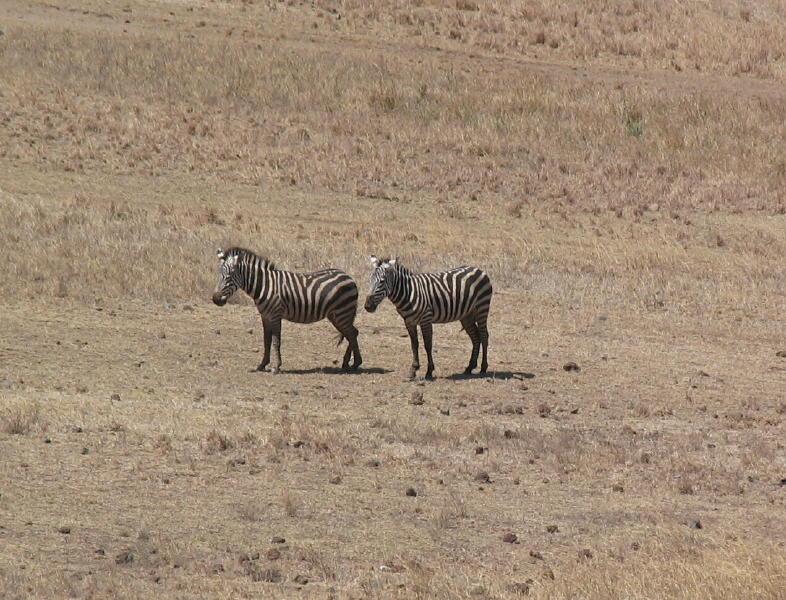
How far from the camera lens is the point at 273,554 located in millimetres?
11492

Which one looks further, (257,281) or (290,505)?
(257,281)

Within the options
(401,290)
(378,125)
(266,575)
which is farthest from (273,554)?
(378,125)

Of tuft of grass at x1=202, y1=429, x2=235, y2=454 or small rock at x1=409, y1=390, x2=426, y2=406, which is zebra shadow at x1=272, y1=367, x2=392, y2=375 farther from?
tuft of grass at x1=202, y1=429, x2=235, y2=454

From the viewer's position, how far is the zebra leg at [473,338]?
19.0m

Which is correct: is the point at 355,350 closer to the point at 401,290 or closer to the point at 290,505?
the point at 401,290

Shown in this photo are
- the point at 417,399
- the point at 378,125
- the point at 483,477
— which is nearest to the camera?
the point at 483,477

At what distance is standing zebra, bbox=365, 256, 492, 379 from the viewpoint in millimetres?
18008

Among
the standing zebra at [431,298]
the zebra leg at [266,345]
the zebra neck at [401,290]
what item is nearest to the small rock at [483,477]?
the standing zebra at [431,298]

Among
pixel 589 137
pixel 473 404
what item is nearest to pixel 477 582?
pixel 473 404

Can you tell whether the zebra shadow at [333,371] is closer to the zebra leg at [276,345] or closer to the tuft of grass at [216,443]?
the zebra leg at [276,345]

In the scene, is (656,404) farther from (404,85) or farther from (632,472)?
(404,85)

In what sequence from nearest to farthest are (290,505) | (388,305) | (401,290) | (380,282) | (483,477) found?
(290,505) < (483,477) < (380,282) < (401,290) < (388,305)

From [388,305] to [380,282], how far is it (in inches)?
206

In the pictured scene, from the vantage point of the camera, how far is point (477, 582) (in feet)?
36.0
